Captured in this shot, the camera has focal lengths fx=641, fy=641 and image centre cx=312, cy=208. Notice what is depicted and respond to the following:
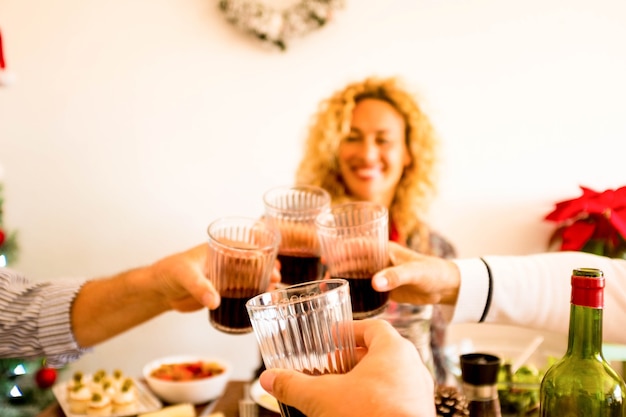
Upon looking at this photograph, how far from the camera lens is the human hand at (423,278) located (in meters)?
1.09

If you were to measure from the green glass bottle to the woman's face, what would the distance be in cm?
170

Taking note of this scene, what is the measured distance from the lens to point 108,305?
1.37 metres

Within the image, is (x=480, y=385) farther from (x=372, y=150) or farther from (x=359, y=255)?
(x=372, y=150)

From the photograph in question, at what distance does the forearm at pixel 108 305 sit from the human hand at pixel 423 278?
20.6 inches

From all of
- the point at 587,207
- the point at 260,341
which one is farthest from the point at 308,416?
the point at 587,207

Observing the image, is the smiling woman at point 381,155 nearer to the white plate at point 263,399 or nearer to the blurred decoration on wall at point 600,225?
the blurred decoration on wall at point 600,225

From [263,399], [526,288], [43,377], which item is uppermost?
[526,288]

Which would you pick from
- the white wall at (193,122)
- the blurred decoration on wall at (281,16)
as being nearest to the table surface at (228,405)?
the white wall at (193,122)

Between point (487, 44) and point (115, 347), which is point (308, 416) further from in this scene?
point (115, 347)

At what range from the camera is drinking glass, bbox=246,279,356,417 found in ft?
2.06

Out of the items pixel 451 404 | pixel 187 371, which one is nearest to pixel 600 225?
pixel 451 404

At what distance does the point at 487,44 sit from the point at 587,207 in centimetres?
116

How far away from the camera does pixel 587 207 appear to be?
1.69 metres

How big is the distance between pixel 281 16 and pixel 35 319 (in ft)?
5.85
